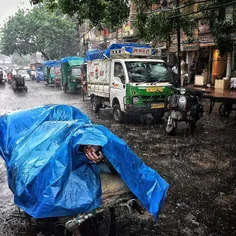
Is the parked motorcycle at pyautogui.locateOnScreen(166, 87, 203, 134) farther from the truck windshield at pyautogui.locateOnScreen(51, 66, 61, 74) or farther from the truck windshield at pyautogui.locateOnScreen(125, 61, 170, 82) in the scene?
the truck windshield at pyautogui.locateOnScreen(51, 66, 61, 74)

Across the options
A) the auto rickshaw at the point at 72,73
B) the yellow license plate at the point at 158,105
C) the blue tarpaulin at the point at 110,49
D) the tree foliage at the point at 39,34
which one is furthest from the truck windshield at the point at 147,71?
the tree foliage at the point at 39,34

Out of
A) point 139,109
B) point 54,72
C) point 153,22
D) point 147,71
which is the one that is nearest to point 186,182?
point 139,109

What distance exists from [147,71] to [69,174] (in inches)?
286

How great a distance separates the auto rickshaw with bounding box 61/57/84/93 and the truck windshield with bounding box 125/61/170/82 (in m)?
11.3

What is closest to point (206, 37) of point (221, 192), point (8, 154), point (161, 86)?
point (161, 86)

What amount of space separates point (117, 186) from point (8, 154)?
162 centimetres

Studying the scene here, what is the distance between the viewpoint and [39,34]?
112 feet

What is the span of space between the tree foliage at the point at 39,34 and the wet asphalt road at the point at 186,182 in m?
28.7

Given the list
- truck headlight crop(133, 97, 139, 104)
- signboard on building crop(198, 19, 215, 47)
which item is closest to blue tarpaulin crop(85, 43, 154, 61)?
A: truck headlight crop(133, 97, 139, 104)

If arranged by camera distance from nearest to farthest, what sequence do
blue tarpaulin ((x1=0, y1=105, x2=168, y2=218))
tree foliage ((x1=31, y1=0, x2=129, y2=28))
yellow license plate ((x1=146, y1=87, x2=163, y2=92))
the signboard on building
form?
blue tarpaulin ((x1=0, y1=105, x2=168, y2=218)), tree foliage ((x1=31, y1=0, x2=129, y2=28)), yellow license plate ((x1=146, y1=87, x2=163, y2=92)), the signboard on building

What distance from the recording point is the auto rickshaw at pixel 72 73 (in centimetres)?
1988

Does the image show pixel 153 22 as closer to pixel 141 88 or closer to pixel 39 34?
pixel 141 88

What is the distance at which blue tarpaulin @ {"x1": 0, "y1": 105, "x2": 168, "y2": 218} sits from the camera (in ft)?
7.66

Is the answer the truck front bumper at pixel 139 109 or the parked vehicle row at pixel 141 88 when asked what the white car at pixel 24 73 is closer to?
the parked vehicle row at pixel 141 88
